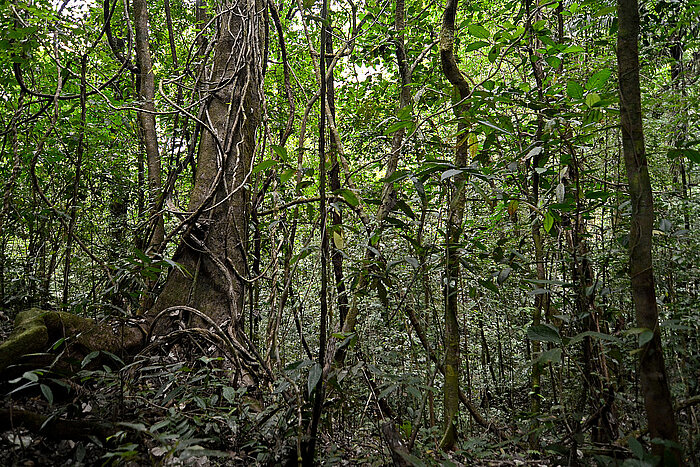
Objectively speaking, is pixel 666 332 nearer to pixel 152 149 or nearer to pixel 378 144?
pixel 378 144

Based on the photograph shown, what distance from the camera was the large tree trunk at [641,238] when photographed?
115 centimetres

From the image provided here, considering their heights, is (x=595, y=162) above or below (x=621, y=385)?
above

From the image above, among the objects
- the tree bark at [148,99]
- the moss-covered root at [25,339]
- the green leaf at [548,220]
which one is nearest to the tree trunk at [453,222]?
the green leaf at [548,220]

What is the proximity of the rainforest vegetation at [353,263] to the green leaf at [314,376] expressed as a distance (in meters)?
0.01

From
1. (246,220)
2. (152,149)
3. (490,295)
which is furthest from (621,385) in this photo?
(152,149)

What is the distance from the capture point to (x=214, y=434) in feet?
5.73

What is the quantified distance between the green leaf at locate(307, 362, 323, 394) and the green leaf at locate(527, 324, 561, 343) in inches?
26.4

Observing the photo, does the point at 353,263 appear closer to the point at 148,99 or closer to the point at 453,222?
the point at 453,222

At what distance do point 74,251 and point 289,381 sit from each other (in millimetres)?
3520

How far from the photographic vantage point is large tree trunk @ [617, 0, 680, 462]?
3.77 ft

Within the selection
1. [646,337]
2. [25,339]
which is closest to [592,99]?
[646,337]

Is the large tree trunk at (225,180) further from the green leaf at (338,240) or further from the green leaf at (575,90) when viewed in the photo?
the green leaf at (575,90)

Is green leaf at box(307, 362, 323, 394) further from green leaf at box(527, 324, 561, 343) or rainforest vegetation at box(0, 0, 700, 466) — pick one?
green leaf at box(527, 324, 561, 343)

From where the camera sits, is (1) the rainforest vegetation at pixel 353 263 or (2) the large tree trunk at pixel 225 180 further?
(2) the large tree trunk at pixel 225 180
